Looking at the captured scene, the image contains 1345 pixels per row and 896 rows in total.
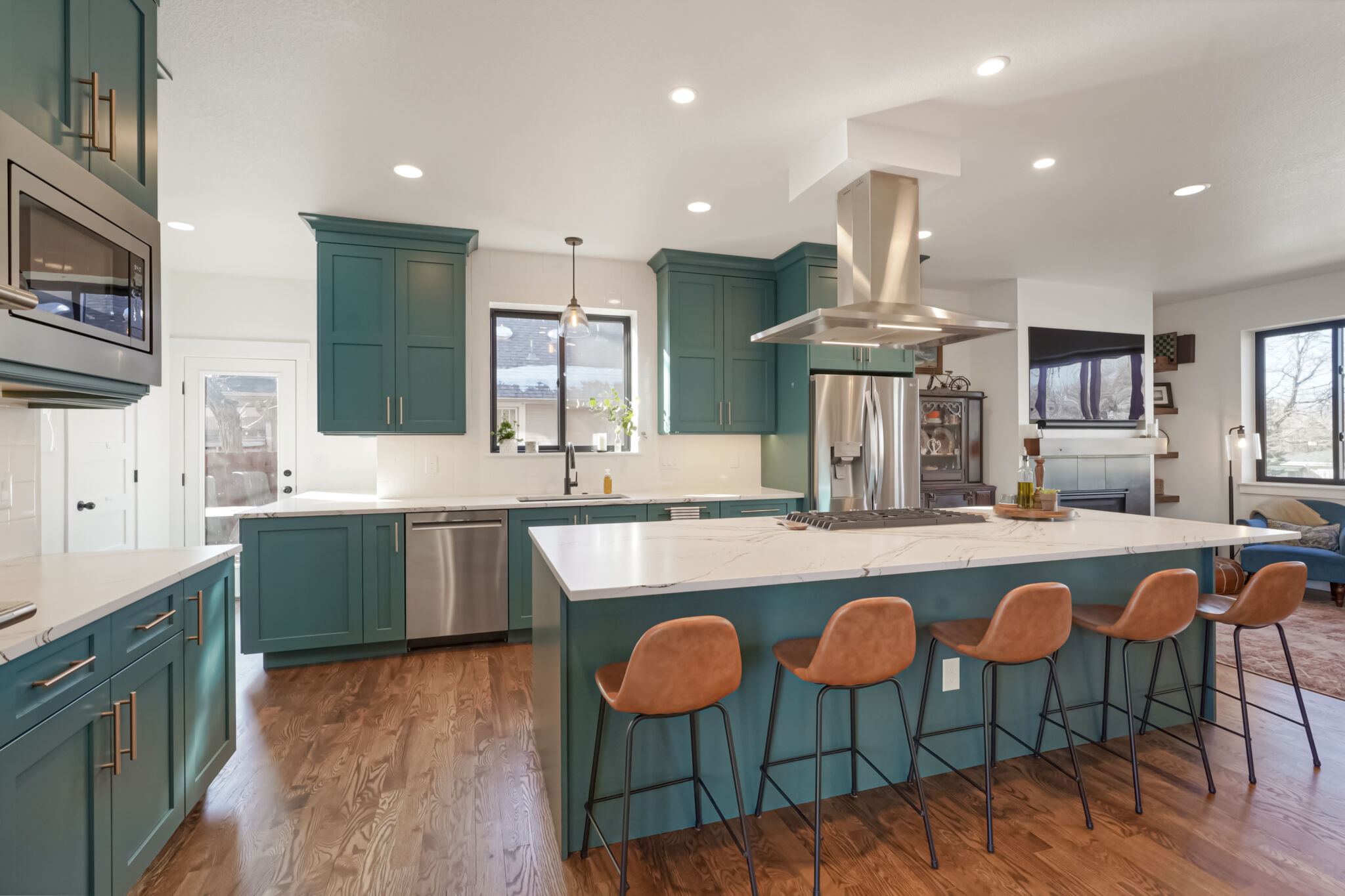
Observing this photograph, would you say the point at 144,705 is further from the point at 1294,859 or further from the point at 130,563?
the point at 1294,859

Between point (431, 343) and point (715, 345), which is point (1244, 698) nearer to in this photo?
point (715, 345)

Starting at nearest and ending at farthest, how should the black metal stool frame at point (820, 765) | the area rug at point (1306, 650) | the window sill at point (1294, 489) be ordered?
the black metal stool frame at point (820, 765) → the area rug at point (1306, 650) → the window sill at point (1294, 489)

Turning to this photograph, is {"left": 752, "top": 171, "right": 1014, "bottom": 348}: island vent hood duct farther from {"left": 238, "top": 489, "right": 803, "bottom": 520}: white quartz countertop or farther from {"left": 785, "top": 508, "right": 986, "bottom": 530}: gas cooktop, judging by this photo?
{"left": 238, "top": 489, "right": 803, "bottom": 520}: white quartz countertop

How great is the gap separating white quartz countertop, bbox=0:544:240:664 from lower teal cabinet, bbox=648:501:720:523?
2396 mm

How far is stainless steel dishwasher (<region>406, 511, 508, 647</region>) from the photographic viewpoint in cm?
Result: 379

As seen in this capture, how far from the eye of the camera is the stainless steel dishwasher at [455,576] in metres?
3.79

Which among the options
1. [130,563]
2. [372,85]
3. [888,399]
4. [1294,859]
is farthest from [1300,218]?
[130,563]

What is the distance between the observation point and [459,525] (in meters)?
3.85

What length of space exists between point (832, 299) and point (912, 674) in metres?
2.87

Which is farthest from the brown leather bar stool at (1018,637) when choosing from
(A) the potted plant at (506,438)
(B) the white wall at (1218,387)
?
(B) the white wall at (1218,387)

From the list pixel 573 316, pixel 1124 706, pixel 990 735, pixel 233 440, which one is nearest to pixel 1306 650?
pixel 1124 706

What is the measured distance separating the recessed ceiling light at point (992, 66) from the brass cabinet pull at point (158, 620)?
3.25 meters

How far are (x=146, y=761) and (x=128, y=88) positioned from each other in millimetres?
1943

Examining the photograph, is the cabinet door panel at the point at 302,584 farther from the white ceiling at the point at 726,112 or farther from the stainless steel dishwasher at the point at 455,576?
the white ceiling at the point at 726,112
